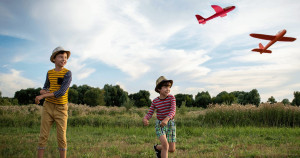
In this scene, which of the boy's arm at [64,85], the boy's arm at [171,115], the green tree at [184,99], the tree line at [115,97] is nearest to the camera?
the boy's arm at [171,115]

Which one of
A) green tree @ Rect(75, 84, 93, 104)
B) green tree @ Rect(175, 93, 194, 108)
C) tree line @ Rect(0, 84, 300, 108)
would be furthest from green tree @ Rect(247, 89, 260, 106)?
green tree @ Rect(75, 84, 93, 104)

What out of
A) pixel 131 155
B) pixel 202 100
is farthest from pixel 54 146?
pixel 202 100

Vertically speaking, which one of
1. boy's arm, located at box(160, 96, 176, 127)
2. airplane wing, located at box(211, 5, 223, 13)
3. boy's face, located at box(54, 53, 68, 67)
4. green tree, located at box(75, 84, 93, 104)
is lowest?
boy's arm, located at box(160, 96, 176, 127)

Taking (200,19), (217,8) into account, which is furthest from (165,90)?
(200,19)

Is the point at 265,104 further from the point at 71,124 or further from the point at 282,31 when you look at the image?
the point at 71,124

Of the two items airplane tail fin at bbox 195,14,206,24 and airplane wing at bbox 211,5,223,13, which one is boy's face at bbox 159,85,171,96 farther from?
airplane tail fin at bbox 195,14,206,24

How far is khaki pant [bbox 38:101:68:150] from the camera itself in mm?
4238

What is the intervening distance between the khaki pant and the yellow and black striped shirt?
0.33 ft

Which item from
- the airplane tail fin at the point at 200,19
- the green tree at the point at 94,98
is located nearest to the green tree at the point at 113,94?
the green tree at the point at 94,98

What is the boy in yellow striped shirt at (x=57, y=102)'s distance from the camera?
13.9ft

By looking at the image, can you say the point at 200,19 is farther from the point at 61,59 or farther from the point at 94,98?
the point at 94,98

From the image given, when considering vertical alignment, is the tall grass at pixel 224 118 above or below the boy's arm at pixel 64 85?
below

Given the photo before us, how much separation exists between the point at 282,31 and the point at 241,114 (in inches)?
244

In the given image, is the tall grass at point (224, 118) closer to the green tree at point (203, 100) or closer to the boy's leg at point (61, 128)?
the boy's leg at point (61, 128)
